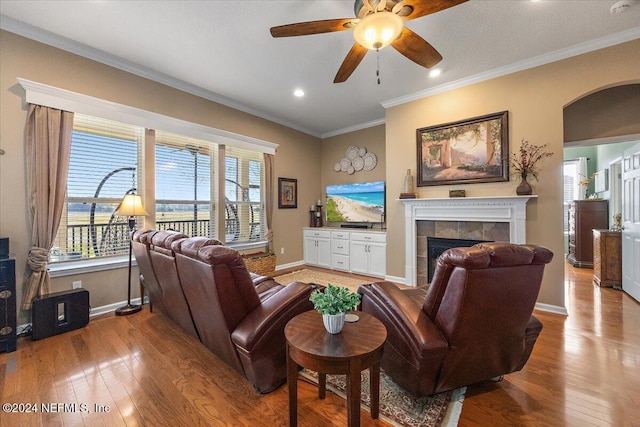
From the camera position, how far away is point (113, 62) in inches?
123

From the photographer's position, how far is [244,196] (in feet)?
15.6

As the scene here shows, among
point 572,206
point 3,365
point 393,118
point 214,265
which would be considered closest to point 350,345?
point 214,265

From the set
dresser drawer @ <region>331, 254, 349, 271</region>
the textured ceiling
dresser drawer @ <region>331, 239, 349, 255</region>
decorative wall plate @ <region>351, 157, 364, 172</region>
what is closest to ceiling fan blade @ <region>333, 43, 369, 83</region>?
the textured ceiling

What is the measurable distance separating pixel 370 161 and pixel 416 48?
315 cm

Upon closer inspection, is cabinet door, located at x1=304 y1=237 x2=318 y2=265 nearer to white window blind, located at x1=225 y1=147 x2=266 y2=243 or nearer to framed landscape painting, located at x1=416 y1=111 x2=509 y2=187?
white window blind, located at x1=225 y1=147 x2=266 y2=243

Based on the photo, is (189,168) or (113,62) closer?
(113,62)

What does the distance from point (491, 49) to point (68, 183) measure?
5038mm

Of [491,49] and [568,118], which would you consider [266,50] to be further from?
[568,118]

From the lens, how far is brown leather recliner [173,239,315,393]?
63.2 inches

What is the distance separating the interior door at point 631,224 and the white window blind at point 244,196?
18.2 feet

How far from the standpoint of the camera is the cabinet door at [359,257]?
4746mm

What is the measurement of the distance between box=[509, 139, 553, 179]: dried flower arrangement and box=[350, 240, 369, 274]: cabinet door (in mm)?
2507

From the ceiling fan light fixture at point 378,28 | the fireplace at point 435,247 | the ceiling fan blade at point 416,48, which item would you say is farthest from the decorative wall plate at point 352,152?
the ceiling fan light fixture at point 378,28

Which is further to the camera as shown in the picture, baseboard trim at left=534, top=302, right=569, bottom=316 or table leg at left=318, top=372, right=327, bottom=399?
baseboard trim at left=534, top=302, right=569, bottom=316
